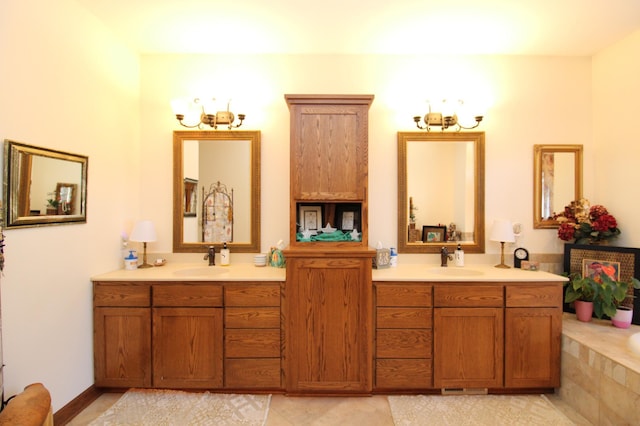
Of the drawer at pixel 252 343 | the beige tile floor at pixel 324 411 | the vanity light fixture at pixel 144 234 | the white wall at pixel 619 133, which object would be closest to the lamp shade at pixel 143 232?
the vanity light fixture at pixel 144 234

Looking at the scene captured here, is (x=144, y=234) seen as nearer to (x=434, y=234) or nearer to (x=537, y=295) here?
(x=434, y=234)

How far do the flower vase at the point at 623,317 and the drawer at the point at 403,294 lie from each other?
1.43 metres

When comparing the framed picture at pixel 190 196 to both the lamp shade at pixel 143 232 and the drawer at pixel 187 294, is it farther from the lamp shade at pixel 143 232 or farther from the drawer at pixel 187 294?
the drawer at pixel 187 294

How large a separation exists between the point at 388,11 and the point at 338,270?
1880mm

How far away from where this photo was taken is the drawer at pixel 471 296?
93.7 inches

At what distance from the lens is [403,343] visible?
7.80 feet

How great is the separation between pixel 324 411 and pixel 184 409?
0.97 m

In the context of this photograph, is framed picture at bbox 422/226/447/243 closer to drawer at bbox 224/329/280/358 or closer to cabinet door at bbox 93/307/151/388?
drawer at bbox 224/329/280/358

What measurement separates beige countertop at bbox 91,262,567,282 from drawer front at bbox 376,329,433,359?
15.6 inches

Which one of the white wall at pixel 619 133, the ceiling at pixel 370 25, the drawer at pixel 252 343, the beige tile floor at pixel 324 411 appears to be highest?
the ceiling at pixel 370 25

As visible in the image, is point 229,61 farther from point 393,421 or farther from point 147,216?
point 393,421

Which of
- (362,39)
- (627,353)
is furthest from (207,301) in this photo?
(627,353)

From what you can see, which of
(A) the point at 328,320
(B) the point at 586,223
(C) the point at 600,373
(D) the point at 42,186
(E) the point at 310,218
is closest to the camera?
(D) the point at 42,186

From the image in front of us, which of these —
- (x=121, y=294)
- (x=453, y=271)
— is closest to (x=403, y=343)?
(x=453, y=271)
